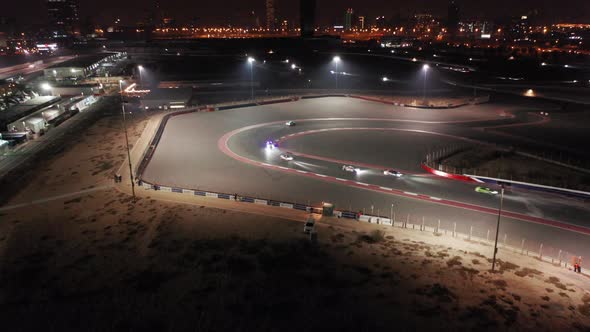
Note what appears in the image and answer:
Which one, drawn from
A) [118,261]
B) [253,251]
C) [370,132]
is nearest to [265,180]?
[253,251]

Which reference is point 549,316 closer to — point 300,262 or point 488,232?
point 488,232

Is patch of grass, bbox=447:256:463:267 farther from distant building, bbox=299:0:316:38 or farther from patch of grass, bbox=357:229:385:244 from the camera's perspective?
distant building, bbox=299:0:316:38

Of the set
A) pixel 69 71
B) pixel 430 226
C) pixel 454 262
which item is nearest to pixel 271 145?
pixel 430 226

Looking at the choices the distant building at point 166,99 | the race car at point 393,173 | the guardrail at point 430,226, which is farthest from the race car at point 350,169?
the distant building at point 166,99

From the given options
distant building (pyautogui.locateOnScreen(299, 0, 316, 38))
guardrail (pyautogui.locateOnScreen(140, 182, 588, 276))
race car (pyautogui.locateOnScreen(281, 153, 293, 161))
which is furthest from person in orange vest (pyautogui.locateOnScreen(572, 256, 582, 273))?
distant building (pyautogui.locateOnScreen(299, 0, 316, 38))

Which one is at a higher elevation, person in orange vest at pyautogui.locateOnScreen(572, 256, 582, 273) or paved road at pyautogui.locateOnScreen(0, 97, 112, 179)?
paved road at pyautogui.locateOnScreen(0, 97, 112, 179)

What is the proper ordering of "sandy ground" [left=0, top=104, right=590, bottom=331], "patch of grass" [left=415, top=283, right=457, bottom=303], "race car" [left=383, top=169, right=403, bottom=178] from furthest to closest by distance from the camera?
"race car" [left=383, top=169, right=403, bottom=178]
"patch of grass" [left=415, top=283, right=457, bottom=303]
"sandy ground" [left=0, top=104, right=590, bottom=331]

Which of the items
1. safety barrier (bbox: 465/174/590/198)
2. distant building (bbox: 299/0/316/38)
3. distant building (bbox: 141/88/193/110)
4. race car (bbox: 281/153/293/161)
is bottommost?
safety barrier (bbox: 465/174/590/198)
